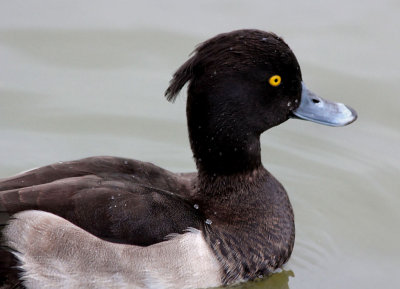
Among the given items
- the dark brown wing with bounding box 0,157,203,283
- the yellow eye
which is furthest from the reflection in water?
the yellow eye

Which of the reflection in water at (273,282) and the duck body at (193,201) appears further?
the reflection in water at (273,282)

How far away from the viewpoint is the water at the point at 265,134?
7.14 meters

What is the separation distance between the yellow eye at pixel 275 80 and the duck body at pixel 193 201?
0.05ft

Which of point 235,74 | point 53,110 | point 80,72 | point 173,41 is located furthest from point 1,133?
point 235,74

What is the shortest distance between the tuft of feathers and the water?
1573 millimetres

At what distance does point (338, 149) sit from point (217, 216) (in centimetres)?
206

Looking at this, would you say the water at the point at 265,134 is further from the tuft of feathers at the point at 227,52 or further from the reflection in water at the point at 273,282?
the tuft of feathers at the point at 227,52

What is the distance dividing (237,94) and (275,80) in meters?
0.29

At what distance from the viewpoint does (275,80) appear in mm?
6129

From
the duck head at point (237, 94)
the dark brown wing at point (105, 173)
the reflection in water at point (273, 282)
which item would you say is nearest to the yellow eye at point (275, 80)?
the duck head at point (237, 94)

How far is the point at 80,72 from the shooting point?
8.52 m

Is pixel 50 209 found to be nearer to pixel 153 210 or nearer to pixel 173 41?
pixel 153 210

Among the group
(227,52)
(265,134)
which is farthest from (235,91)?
(265,134)

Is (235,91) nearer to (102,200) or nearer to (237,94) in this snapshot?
(237,94)
